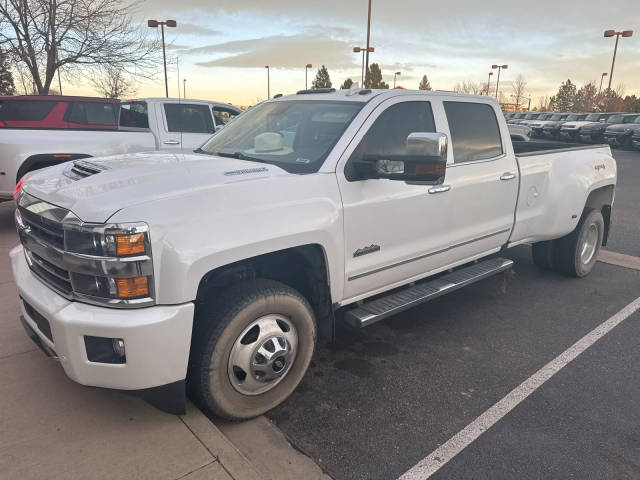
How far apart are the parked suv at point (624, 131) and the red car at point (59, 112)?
2449cm

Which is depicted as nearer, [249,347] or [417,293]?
[249,347]

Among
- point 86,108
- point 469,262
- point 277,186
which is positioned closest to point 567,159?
point 469,262

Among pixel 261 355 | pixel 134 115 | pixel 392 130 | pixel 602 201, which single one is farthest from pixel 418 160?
pixel 134 115

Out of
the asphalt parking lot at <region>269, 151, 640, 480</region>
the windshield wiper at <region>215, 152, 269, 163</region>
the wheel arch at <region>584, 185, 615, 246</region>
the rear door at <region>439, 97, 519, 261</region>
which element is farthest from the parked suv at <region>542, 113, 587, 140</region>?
the windshield wiper at <region>215, 152, 269, 163</region>

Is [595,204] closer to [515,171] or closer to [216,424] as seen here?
[515,171]

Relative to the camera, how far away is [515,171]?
4.62 m

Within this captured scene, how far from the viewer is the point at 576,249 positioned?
5.54 meters

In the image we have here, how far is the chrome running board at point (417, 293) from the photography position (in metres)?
3.36

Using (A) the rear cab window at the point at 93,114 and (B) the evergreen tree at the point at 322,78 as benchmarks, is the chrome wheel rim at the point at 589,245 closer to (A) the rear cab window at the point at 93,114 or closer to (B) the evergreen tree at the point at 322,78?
(A) the rear cab window at the point at 93,114

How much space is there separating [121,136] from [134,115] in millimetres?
795

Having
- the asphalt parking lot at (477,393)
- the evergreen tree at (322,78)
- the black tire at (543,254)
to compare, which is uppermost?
the evergreen tree at (322,78)

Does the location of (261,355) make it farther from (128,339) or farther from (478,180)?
(478,180)

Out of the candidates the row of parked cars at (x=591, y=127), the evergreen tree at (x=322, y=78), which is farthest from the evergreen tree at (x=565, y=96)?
the row of parked cars at (x=591, y=127)

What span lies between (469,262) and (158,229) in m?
3.00
